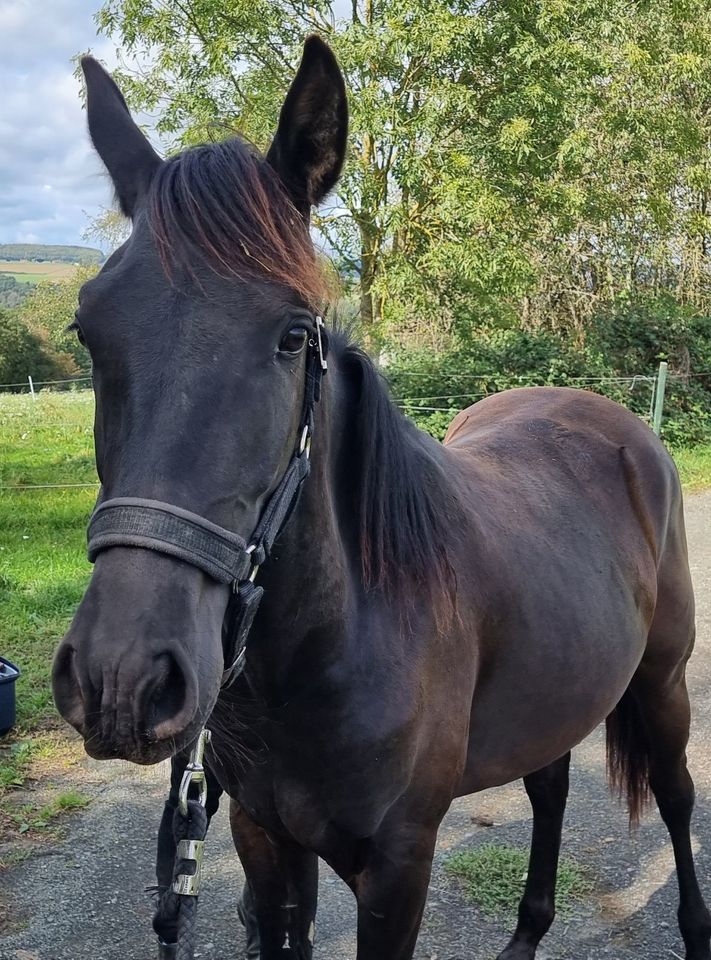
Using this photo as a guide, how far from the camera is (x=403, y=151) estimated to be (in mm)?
9289

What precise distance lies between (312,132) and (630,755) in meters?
2.55

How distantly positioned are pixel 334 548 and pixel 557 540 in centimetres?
100

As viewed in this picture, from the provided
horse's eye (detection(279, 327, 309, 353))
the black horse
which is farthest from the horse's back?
horse's eye (detection(279, 327, 309, 353))

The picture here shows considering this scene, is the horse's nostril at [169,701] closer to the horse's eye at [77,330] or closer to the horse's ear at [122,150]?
the horse's eye at [77,330]

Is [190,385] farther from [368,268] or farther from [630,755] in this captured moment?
[368,268]

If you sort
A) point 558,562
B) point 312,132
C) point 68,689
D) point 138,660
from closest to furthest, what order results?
point 138,660
point 68,689
point 312,132
point 558,562

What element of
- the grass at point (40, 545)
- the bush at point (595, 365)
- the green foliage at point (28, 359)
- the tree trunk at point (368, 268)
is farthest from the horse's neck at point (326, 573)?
the green foliage at point (28, 359)

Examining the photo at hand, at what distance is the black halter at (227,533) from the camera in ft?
3.93

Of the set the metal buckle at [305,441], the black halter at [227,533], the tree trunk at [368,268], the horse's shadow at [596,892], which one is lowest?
the horse's shadow at [596,892]

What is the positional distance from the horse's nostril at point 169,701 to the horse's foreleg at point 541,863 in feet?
7.30

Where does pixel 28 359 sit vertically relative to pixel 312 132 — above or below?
below

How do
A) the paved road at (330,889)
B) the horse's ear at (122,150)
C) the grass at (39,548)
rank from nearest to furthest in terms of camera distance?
the horse's ear at (122,150)
the paved road at (330,889)
the grass at (39,548)

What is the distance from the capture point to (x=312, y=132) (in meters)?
1.55

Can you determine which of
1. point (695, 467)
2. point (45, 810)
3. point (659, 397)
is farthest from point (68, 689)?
point (659, 397)
